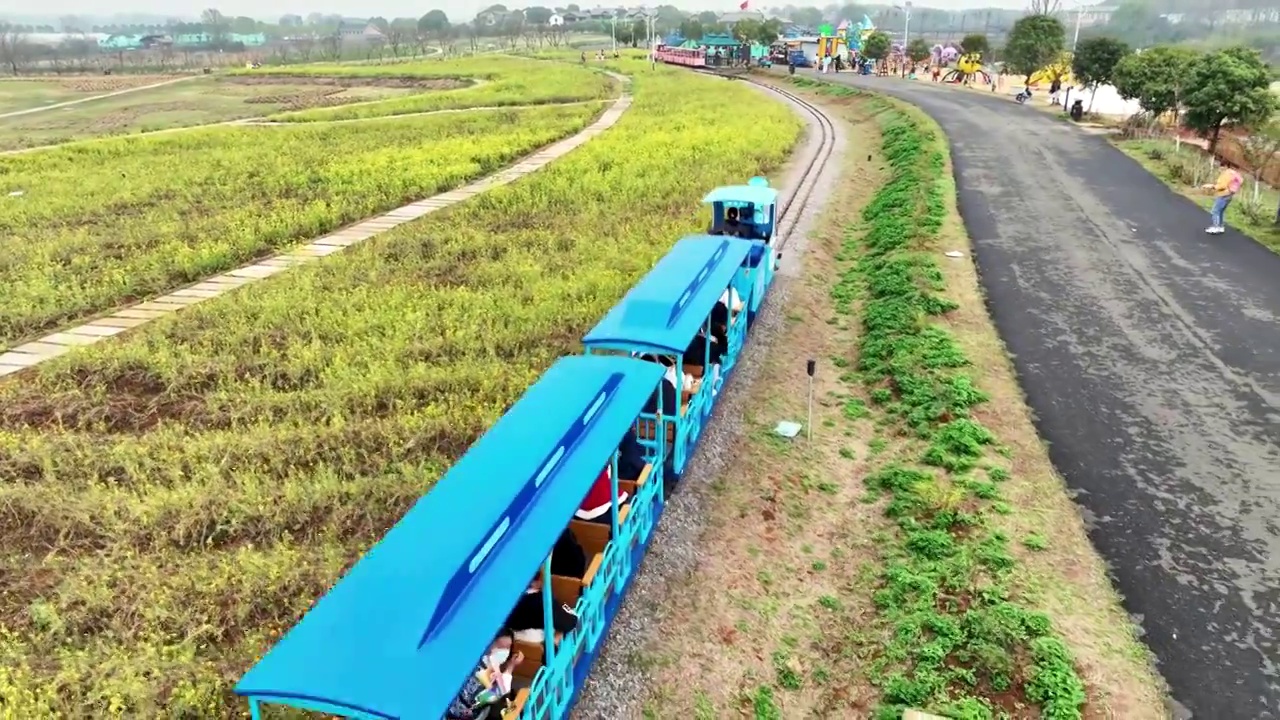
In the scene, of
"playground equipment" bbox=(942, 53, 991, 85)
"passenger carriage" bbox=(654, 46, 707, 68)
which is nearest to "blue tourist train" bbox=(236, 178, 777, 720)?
"playground equipment" bbox=(942, 53, 991, 85)

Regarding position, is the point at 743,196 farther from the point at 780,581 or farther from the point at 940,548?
the point at 780,581

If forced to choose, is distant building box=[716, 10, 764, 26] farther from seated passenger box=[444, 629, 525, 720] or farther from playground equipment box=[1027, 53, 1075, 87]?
seated passenger box=[444, 629, 525, 720]

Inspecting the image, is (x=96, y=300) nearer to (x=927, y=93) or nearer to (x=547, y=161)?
(x=547, y=161)

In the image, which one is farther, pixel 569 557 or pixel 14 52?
pixel 14 52

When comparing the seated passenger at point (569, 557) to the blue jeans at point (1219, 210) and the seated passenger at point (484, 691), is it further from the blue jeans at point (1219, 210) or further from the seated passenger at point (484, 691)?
Answer: the blue jeans at point (1219, 210)

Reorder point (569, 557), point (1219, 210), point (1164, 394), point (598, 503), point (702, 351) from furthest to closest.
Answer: point (1219, 210) < point (1164, 394) < point (702, 351) < point (598, 503) < point (569, 557)

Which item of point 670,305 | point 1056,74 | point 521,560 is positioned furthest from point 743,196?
point 1056,74

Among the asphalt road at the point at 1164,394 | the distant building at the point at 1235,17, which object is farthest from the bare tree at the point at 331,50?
the asphalt road at the point at 1164,394

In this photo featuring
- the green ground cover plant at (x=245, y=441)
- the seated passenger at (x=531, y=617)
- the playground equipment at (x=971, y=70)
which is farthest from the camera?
the playground equipment at (x=971, y=70)

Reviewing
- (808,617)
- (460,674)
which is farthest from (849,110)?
(460,674)
